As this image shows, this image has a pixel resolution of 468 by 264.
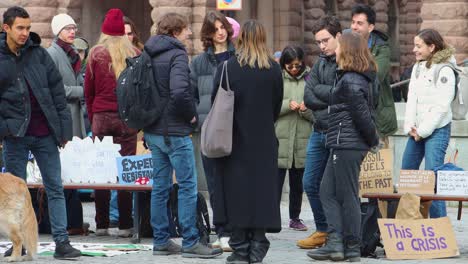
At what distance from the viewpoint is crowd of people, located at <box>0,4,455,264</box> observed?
479 inches

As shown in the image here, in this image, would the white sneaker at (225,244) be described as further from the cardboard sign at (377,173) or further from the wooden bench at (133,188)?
the cardboard sign at (377,173)

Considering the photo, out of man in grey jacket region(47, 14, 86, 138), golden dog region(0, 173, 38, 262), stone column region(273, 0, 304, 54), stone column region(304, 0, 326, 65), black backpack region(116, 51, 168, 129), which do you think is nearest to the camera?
golden dog region(0, 173, 38, 262)

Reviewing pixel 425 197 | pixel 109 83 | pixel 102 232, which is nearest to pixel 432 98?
pixel 425 197

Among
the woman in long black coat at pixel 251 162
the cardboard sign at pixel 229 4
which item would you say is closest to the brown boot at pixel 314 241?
the woman in long black coat at pixel 251 162

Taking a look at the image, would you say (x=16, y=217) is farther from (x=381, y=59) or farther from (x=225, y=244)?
(x=381, y=59)

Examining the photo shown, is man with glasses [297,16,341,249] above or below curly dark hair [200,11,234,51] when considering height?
below

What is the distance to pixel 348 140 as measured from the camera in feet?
40.8

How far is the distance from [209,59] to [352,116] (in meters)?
2.01

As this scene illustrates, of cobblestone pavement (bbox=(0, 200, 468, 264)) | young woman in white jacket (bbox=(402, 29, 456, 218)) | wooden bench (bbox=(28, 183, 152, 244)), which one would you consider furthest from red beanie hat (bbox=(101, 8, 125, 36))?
young woman in white jacket (bbox=(402, 29, 456, 218))

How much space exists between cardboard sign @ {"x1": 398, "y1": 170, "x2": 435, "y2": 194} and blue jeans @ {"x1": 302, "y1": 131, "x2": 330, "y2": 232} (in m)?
0.70

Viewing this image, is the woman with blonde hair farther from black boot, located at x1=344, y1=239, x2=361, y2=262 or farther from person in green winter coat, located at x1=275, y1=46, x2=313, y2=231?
black boot, located at x1=344, y1=239, x2=361, y2=262

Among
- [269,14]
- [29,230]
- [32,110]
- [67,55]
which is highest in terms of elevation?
[269,14]

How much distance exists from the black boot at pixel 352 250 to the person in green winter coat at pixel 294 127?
2505mm

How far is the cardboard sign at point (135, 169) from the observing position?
1435cm
